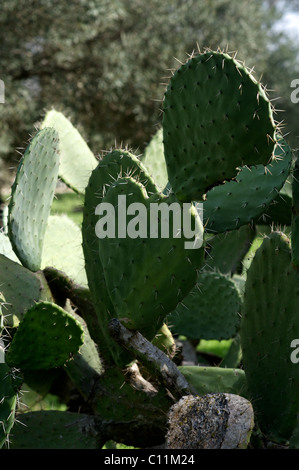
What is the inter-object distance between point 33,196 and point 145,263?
0.56 m

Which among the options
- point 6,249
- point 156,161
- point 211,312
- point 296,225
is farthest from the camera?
point 211,312

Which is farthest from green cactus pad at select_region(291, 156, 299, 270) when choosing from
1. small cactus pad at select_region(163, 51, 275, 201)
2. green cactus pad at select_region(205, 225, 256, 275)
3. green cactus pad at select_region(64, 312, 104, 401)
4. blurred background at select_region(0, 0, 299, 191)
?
blurred background at select_region(0, 0, 299, 191)

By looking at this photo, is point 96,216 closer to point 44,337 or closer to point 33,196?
point 33,196

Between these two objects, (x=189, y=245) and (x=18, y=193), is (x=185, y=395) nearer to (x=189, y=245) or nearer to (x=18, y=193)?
(x=189, y=245)

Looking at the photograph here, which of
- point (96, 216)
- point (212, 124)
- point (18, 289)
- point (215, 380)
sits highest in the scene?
point (212, 124)

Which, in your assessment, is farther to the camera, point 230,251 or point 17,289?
point 230,251

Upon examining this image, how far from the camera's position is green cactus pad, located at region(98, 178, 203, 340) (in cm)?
133

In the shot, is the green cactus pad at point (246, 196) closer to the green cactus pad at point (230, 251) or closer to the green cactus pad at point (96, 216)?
the green cactus pad at point (96, 216)

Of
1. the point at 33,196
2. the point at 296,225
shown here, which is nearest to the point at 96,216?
the point at 33,196

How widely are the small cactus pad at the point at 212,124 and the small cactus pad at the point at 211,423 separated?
18.1 inches

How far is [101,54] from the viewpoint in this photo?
9969 mm

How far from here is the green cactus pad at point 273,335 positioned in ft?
4.72

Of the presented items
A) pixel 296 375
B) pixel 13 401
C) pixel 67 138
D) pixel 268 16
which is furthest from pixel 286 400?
pixel 268 16

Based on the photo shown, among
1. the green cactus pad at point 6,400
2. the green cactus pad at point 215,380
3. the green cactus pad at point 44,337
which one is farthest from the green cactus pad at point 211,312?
the green cactus pad at point 6,400
